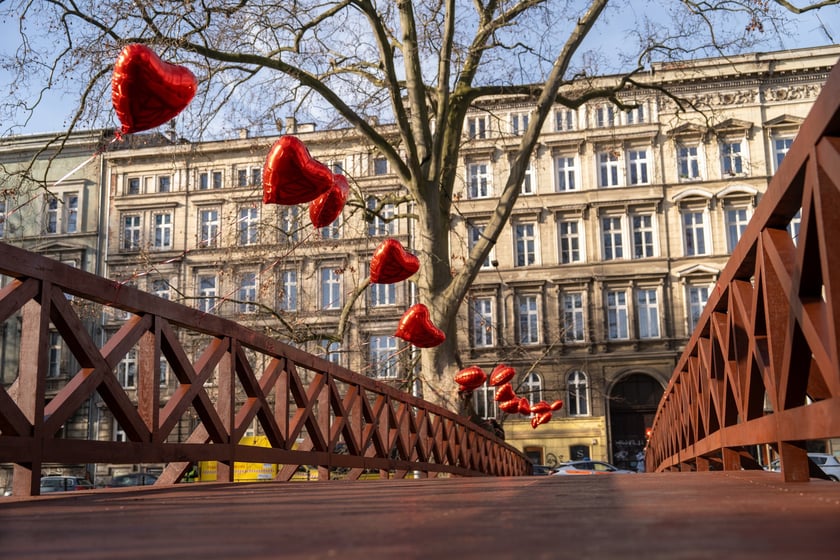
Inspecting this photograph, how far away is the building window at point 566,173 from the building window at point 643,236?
116 inches

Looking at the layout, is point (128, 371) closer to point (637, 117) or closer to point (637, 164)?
point (637, 164)

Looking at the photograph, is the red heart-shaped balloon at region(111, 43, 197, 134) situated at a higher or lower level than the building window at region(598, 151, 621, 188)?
lower

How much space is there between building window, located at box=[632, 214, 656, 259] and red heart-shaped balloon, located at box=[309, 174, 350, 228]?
29.2 m

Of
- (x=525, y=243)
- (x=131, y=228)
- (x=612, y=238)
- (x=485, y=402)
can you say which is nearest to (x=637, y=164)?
(x=612, y=238)

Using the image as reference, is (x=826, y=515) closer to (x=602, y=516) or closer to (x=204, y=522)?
(x=602, y=516)

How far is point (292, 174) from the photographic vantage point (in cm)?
825

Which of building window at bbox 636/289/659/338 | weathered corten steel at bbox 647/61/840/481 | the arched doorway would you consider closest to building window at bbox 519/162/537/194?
building window at bbox 636/289/659/338

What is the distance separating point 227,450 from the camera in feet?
18.9

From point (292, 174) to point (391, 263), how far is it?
239 cm

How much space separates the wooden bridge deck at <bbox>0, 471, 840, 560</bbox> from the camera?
54.7 inches

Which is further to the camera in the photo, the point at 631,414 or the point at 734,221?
the point at 734,221

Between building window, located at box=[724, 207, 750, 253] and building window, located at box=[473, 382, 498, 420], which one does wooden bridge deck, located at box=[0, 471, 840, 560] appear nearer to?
building window, located at box=[473, 382, 498, 420]

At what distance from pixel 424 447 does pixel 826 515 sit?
9.25 metres

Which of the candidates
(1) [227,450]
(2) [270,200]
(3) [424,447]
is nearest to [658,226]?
(3) [424,447]
